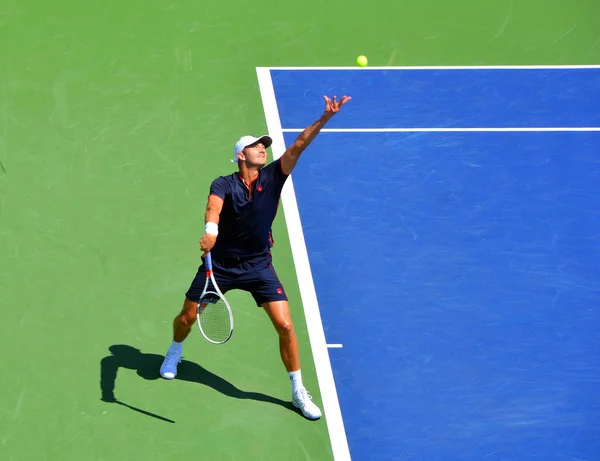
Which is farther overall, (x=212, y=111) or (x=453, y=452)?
(x=212, y=111)

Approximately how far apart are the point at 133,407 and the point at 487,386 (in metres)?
3.13

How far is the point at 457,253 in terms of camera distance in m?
11.7

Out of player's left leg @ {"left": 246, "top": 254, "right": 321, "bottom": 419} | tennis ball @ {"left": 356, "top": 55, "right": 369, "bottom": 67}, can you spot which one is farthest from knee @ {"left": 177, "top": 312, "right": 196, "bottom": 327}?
tennis ball @ {"left": 356, "top": 55, "right": 369, "bottom": 67}

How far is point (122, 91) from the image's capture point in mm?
13672

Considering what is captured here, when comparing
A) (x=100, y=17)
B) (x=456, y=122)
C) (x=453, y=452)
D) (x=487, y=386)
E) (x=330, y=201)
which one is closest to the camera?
(x=453, y=452)

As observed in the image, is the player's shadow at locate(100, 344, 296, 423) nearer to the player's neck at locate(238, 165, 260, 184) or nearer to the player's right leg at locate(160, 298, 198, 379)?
the player's right leg at locate(160, 298, 198, 379)

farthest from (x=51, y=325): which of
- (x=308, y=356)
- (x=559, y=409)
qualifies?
(x=559, y=409)

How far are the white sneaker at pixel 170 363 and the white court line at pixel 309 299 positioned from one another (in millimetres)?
1257

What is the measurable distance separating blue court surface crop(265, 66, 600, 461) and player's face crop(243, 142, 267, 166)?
1954 mm

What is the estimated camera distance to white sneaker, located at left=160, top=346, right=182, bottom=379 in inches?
395

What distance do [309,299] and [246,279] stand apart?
5.03ft

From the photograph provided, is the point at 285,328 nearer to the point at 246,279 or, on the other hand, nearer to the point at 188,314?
the point at 246,279

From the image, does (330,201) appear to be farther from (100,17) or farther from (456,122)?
(100,17)

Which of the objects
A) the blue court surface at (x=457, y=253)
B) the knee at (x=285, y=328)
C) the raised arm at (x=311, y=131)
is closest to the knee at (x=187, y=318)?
the knee at (x=285, y=328)
